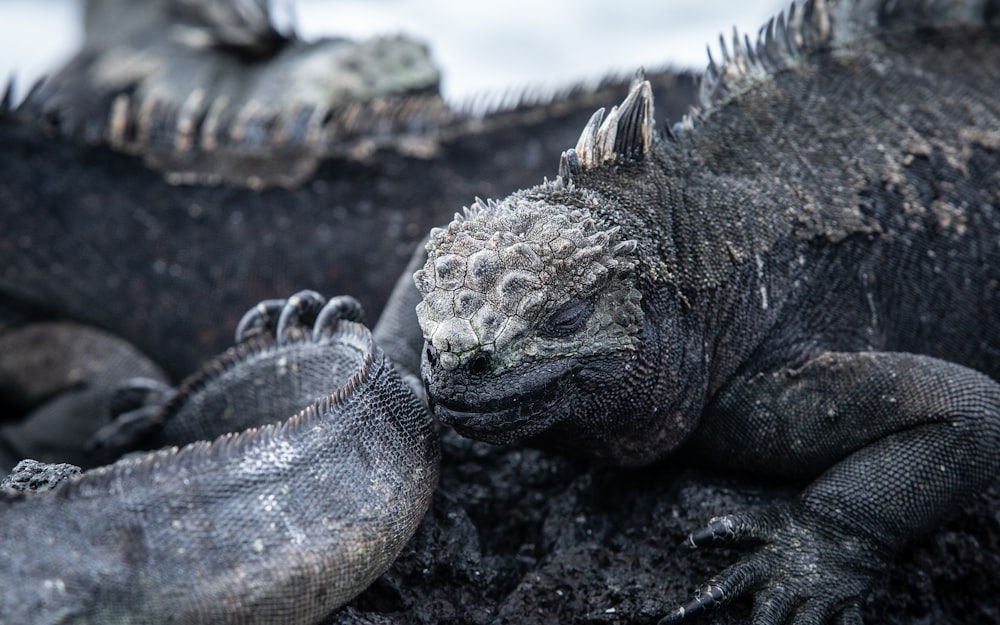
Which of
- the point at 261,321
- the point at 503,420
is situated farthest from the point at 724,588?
the point at 261,321

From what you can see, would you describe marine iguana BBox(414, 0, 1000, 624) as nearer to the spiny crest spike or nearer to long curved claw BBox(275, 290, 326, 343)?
the spiny crest spike

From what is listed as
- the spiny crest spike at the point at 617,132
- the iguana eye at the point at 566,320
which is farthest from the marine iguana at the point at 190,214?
the iguana eye at the point at 566,320

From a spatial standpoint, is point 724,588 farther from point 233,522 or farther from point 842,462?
point 233,522

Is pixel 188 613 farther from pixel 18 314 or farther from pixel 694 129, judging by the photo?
pixel 18 314

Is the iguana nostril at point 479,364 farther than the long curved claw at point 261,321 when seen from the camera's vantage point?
No

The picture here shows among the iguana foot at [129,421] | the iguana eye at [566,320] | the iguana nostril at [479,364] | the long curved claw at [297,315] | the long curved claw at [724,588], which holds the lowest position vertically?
the iguana foot at [129,421]

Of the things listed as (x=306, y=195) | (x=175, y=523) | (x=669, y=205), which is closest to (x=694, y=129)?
(x=669, y=205)

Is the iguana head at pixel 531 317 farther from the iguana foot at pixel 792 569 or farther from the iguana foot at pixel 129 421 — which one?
the iguana foot at pixel 129 421
